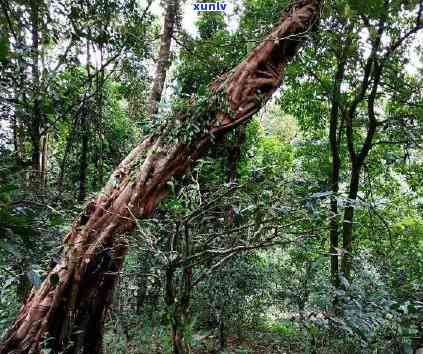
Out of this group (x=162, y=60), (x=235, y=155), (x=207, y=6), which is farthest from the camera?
(x=235, y=155)

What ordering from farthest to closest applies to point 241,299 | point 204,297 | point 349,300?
point 241,299
point 204,297
point 349,300

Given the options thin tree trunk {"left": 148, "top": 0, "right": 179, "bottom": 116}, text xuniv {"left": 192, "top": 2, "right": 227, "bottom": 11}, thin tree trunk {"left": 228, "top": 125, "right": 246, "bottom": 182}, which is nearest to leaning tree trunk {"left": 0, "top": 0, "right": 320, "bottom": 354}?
thin tree trunk {"left": 148, "top": 0, "right": 179, "bottom": 116}

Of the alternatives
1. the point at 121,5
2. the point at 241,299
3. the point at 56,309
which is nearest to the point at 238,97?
the point at 121,5

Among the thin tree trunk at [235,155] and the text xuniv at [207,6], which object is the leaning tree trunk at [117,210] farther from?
the thin tree trunk at [235,155]

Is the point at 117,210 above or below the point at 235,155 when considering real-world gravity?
below

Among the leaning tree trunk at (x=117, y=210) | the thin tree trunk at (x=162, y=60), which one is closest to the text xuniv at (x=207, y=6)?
the thin tree trunk at (x=162, y=60)

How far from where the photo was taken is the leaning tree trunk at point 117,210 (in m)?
2.86

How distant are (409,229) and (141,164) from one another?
199 inches

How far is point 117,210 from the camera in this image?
316cm

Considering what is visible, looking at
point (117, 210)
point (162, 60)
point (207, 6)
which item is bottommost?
point (117, 210)

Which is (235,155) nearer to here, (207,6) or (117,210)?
(207,6)

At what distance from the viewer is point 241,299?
5.17m

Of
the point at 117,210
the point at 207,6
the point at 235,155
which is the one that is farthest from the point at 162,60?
the point at 235,155

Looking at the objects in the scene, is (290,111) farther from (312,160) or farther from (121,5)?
(121,5)
